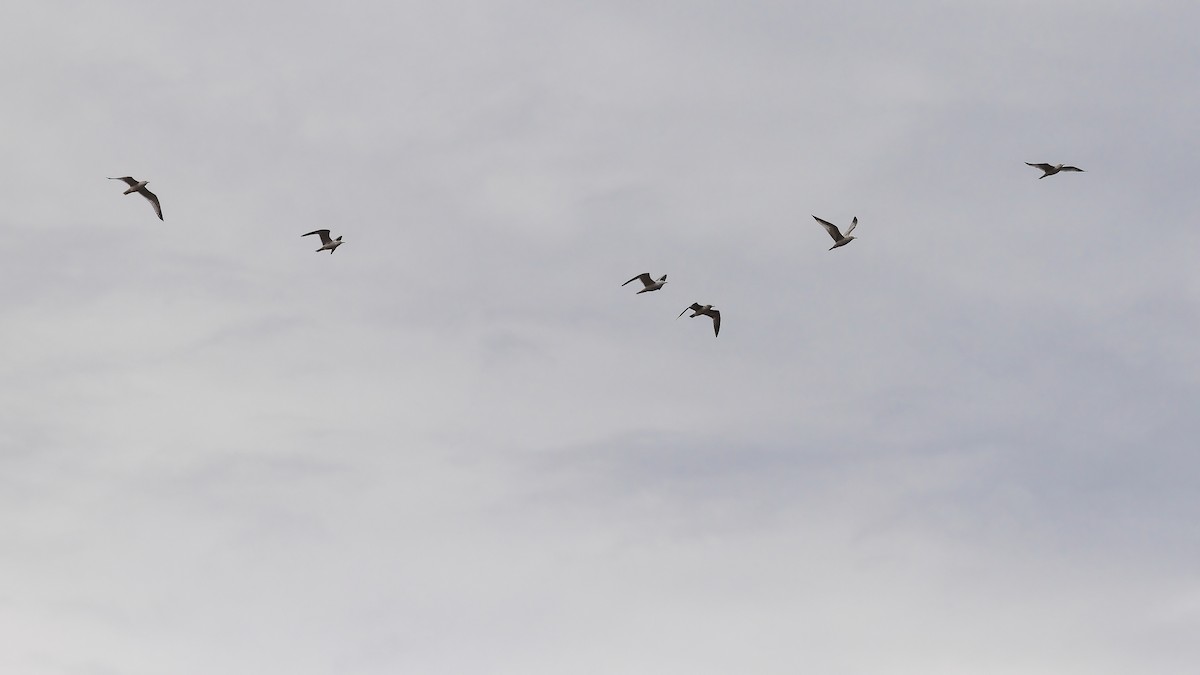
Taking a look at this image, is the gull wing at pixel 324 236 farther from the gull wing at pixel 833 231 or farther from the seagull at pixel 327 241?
the gull wing at pixel 833 231

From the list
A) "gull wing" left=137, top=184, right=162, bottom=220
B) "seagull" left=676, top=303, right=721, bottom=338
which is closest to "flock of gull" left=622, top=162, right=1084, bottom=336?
"seagull" left=676, top=303, right=721, bottom=338

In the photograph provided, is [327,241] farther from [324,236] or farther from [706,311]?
[706,311]

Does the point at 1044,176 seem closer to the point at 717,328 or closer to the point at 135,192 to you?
the point at 717,328

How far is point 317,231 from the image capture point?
457 feet

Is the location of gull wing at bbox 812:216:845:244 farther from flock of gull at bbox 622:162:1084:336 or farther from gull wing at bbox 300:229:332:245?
gull wing at bbox 300:229:332:245

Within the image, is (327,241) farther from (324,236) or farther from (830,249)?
(830,249)

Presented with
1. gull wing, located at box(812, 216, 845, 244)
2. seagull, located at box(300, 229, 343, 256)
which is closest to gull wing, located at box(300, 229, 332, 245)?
seagull, located at box(300, 229, 343, 256)

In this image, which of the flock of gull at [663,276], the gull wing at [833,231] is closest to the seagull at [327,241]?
the flock of gull at [663,276]

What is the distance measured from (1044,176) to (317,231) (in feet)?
233

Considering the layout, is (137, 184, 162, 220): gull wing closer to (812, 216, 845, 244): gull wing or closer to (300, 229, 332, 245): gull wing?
(300, 229, 332, 245): gull wing

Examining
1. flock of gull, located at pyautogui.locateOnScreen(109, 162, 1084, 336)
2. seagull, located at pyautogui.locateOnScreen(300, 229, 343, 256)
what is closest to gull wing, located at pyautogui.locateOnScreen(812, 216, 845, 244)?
flock of gull, located at pyautogui.locateOnScreen(109, 162, 1084, 336)

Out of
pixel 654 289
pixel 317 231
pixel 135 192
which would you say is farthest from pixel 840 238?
pixel 135 192

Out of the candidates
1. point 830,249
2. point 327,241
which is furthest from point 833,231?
point 327,241

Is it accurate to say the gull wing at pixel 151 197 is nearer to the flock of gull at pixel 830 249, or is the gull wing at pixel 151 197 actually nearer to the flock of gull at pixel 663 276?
the flock of gull at pixel 663 276
